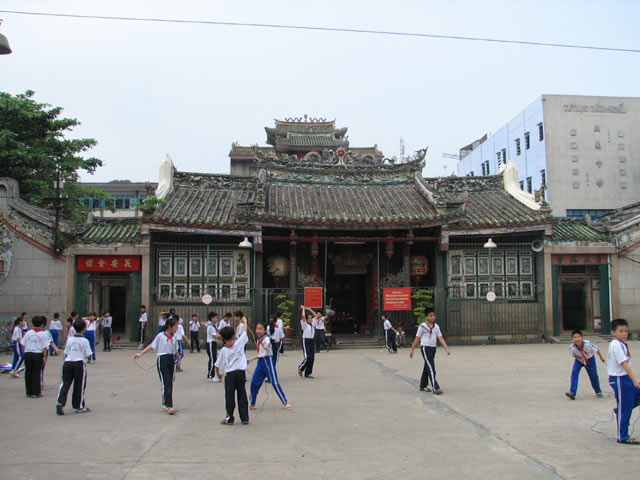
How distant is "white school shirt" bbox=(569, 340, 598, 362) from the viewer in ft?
29.2

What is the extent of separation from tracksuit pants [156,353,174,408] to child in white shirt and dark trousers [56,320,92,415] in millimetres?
1059

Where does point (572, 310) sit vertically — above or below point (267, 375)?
above

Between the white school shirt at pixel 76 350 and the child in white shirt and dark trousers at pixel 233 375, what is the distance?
7.36ft

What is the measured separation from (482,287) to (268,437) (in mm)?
14901

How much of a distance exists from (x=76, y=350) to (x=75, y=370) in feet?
0.96

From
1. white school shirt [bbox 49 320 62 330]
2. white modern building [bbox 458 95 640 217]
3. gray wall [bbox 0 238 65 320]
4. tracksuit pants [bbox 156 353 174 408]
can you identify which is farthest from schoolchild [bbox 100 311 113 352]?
white modern building [bbox 458 95 640 217]

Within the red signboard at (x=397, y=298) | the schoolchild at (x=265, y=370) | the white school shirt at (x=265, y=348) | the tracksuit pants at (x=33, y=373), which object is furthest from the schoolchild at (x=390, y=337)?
the tracksuit pants at (x=33, y=373)

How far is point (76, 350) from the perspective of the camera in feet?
27.7

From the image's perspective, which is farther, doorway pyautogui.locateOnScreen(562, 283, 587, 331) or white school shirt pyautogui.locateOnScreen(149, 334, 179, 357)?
doorway pyautogui.locateOnScreen(562, 283, 587, 331)

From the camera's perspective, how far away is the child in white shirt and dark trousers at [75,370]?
27.1 ft

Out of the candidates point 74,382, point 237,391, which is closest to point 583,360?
point 237,391

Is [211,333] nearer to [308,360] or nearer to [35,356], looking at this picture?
[308,360]

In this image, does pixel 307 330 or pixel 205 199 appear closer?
pixel 307 330

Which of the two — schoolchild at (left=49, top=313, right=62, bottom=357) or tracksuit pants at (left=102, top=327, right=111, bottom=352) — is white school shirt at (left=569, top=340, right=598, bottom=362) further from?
schoolchild at (left=49, top=313, right=62, bottom=357)
